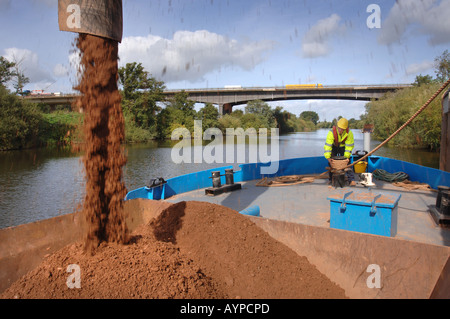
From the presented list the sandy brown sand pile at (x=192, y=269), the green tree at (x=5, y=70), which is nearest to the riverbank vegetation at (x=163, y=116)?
the green tree at (x=5, y=70)

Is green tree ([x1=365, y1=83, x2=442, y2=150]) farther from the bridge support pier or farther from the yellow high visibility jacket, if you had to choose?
the bridge support pier

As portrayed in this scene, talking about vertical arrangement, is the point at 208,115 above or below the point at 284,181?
above

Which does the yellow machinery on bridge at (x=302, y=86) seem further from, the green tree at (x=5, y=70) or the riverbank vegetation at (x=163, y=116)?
the green tree at (x=5, y=70)

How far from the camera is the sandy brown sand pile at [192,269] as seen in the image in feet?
7.82

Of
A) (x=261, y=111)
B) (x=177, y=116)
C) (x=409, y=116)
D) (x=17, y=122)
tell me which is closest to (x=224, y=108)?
(x=177, y=116)

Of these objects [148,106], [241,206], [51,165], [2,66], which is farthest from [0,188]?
[2,66]

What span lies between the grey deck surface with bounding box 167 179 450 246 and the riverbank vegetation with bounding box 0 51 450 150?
11762 millimetres

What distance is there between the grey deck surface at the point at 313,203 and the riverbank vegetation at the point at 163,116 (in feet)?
38.6

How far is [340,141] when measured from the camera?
7.66 m

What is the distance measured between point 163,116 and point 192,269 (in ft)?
145

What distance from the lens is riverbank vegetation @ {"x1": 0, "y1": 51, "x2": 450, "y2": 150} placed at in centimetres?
2730

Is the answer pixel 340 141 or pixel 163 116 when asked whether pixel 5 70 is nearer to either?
pixel 163 116
